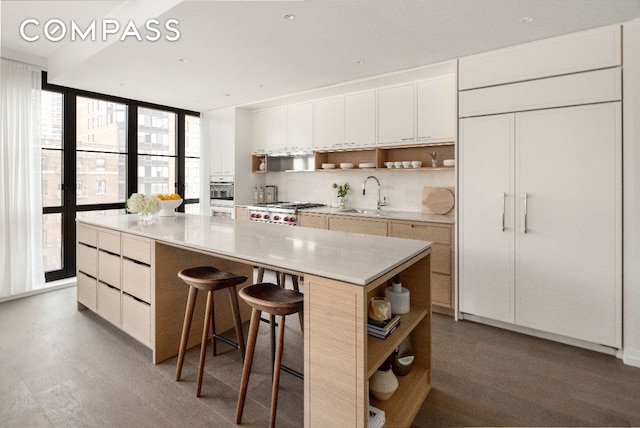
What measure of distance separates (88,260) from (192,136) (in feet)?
10.3

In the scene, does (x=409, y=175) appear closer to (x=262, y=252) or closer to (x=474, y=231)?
(x=474, y=231)

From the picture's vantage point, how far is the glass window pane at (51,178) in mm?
4277

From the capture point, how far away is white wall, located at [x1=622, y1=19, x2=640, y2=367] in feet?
8.36

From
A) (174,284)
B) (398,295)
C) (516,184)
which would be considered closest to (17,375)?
(174,284)

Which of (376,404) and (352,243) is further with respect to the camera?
(352,243)

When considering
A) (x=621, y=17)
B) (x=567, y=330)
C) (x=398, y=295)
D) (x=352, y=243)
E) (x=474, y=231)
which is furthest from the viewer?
(x=474, y=231)

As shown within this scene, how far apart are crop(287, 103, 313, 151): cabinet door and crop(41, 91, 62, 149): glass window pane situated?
2905 mm

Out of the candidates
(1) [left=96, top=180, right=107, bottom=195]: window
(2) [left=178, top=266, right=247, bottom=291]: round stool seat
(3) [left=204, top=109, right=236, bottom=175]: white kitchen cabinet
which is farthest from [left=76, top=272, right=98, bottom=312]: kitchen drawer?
(3) [left=204, top=109, right=236, bottom=175]: white kitchen cabinet

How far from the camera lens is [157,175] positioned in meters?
5.44

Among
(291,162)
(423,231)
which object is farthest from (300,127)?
(423,231)

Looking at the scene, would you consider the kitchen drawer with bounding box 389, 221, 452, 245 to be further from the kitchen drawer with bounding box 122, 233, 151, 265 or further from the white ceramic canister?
the kitchen drawer with bounding box 122, 233, 151, 265

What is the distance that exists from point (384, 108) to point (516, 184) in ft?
5.90

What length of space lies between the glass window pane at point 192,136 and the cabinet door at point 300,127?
5.97 feet

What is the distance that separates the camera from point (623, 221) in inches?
103
